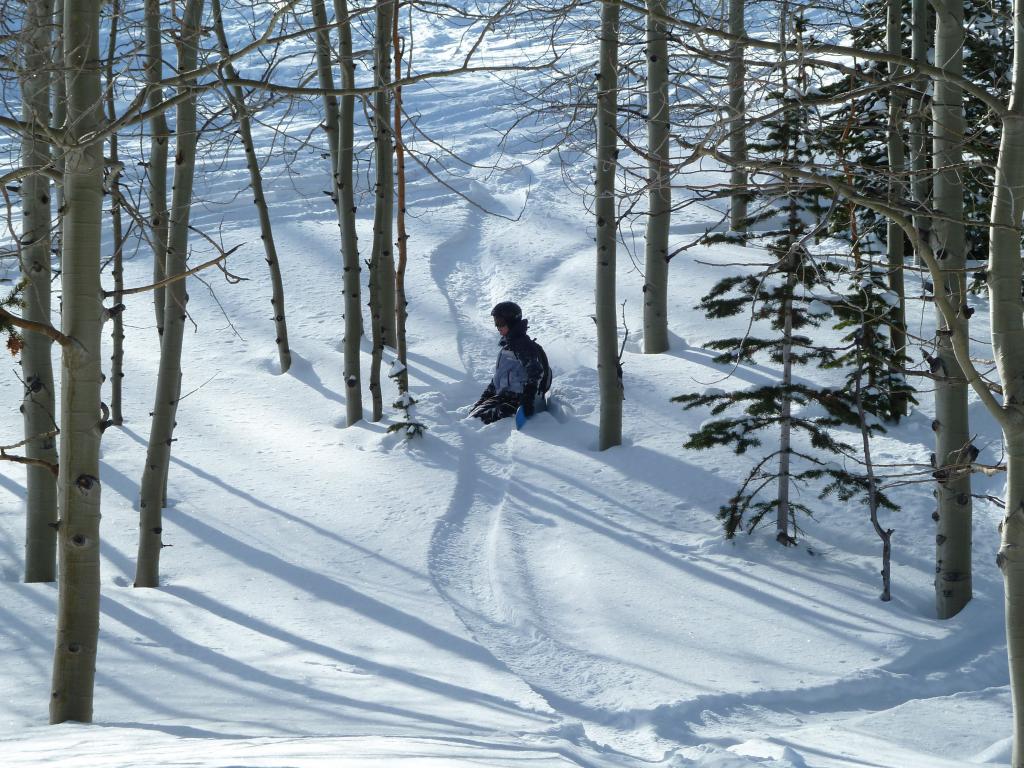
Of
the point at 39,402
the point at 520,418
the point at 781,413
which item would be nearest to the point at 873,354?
the point at 781,413

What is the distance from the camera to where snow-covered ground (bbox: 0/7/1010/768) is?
4.80m

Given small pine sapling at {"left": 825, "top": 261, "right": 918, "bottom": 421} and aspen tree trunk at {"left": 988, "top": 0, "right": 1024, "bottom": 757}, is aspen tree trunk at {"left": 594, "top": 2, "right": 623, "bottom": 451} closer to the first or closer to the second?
small pine sapling at {"left": 825, "top": 261, "right": 918, "bottom": 421}

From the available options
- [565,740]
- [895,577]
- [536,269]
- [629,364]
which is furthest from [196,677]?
[536,269]

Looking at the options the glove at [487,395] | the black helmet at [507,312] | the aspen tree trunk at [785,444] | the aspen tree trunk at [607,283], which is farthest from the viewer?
the glove at [487,395]

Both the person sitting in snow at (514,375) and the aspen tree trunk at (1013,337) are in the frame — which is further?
the person sitting in snow at (514,375)

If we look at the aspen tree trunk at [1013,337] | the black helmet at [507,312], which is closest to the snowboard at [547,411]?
the black helmet at [507,312]

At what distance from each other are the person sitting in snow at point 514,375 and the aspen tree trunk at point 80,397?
21.8 feet

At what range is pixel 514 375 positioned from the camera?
10.8 m

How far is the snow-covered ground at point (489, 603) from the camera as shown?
4797mm

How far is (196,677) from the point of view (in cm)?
543

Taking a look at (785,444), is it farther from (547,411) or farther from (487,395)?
(487,395)

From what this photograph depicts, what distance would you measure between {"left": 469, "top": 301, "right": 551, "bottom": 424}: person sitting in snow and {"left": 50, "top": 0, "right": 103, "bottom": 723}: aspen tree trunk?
6639 millimetres

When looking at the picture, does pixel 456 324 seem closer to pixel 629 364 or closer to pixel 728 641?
pixel 629 364

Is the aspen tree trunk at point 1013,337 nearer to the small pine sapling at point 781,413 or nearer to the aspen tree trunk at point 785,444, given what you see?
the small pine sapling at point 781,413
